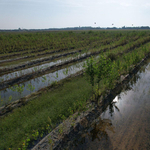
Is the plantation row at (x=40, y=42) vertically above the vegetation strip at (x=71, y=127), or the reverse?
the plantation row at (x=40, y=42)


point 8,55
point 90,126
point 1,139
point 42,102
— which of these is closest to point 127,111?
point 90,126

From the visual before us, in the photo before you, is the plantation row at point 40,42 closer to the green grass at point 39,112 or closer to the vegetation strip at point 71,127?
the green grass at point 39,112

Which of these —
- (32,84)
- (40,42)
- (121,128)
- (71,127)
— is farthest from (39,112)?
(40,42)

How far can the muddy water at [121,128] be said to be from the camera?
3.98 metres

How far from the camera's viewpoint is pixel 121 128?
4.60 metres

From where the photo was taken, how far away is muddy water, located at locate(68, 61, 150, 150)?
3.98 m

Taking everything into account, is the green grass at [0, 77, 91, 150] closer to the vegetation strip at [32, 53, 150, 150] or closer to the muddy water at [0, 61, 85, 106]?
the vegetation strip at [32, 53, 150, 150]

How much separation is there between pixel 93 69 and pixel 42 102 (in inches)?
109

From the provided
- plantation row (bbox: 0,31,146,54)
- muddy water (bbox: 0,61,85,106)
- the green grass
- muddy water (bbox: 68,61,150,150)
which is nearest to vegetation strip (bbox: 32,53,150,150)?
muddy water (bbox: 68,61,150,150)

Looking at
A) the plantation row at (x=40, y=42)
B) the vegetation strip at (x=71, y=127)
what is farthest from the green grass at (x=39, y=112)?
the plantation row at (x=40, y=42)

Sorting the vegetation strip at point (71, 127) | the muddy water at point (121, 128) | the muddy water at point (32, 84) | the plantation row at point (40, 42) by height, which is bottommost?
the muddy water at point (121, 128)

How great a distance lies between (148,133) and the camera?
4.30 m

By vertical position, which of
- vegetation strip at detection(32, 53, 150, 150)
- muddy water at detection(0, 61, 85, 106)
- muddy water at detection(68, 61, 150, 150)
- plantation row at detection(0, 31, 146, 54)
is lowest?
muddy water at detection(68, 61, 150, 150)

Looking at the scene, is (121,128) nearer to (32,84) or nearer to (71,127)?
(71,127)
